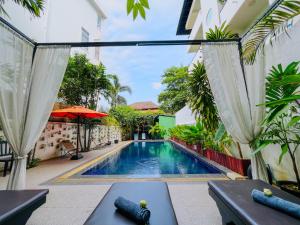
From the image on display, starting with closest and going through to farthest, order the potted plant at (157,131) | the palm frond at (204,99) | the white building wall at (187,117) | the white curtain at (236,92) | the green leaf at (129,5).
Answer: the green leaf at (129,5) < the white curtain at (236,92) < the palm frond at (204,99) < the white building wall at (187,117) < the potted plant at (157,131)

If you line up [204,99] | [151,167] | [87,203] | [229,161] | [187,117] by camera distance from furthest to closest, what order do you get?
[187,117] → [151,167] → [204,99] → [229,161] → [87,203]

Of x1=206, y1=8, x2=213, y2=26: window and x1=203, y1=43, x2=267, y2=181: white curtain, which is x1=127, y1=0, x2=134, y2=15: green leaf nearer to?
x1=203, y1=43, x2=267, y2=181: white curtain

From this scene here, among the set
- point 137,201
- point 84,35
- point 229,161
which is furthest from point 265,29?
point 84,35

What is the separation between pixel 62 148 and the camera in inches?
341

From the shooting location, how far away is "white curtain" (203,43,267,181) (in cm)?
304

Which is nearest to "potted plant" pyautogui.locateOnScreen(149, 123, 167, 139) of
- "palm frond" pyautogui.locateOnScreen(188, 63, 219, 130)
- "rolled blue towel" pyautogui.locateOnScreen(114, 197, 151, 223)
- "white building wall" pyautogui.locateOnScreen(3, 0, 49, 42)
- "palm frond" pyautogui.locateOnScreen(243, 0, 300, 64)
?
"palm frond" pyautogui.locateOnScreen(188, 63, 219, 130)

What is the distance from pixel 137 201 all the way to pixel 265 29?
3498 millimetres

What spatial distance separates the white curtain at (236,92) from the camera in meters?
3.04

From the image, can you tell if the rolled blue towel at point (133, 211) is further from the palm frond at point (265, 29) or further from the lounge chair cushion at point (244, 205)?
the palm frond at point (265, 29)

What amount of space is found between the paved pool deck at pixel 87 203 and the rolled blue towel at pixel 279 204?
0.89m

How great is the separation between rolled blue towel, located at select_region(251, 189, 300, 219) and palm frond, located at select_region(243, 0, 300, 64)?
2475 millimetres

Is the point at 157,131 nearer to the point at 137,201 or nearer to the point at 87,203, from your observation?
the point at 87,203

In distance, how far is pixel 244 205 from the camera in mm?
1810

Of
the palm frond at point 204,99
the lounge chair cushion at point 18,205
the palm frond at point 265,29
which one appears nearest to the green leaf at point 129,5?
the lounge chair cushion at point 18,205
